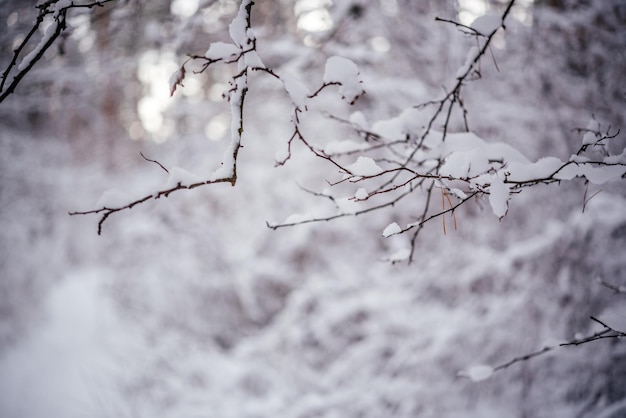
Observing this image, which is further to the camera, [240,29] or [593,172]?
[593,172]

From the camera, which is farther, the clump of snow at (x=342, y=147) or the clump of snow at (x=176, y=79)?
the clump of snow at (x=342, y=147)

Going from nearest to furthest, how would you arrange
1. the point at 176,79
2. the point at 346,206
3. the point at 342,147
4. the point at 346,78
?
the point at 176,79
the point at 346,78
the point at 346,206
the point at 342,147

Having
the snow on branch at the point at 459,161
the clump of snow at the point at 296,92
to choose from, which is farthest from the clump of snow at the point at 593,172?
the clump of snow at the point at 296,92

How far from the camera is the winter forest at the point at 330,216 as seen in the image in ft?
8.38

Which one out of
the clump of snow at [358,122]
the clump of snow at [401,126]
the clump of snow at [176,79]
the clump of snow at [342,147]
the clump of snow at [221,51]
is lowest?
the clump of snow at [176,79]

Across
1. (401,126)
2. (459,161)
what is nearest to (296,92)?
(459,161)

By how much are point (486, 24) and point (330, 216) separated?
A: 137 centimetres

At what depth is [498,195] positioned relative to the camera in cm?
92

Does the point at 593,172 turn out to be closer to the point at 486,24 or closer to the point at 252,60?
the point at 486,24

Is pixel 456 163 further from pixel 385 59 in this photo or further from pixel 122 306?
pixel 122 306

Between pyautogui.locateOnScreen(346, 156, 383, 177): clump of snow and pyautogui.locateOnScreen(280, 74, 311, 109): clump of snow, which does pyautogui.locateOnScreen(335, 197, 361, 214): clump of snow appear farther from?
pyautogui.locateOnScreen(280, 74, 311, 109): clump of snow

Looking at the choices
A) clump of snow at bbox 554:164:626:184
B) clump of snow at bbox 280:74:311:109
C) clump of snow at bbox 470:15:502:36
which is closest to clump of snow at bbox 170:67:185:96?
clump of snow at bbox 280:74:311:109

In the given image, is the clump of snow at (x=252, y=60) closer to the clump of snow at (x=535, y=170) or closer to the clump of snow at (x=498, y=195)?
the clump of snow at (x=498, y=195)

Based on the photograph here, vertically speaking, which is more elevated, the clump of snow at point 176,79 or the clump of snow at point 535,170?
the clump of snow at point 176,79
